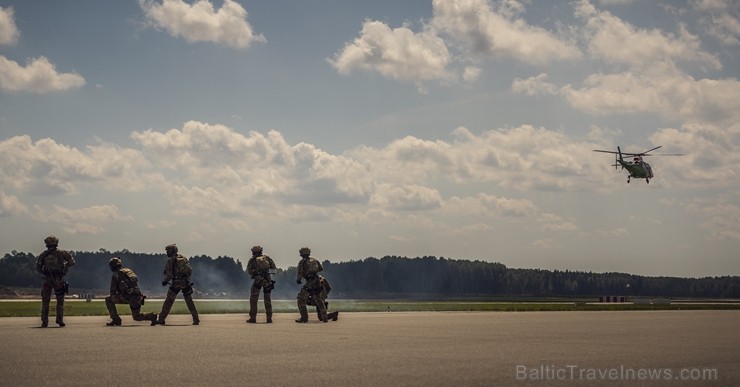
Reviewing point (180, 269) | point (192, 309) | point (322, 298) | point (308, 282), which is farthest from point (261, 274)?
point (192, 309)

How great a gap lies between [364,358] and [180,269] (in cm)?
1360

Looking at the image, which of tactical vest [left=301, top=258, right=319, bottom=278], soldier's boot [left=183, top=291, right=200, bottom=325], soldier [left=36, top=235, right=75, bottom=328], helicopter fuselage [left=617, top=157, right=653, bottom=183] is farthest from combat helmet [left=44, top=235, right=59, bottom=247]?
helicopter fuselage [left=617, top=157, right=653, bottom=183]

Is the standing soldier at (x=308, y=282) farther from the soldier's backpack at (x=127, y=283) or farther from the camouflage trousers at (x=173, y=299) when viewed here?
Result: the soldier's backpack at (x=127, y=283)

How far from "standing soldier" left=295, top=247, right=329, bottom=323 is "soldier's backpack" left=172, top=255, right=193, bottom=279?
3.50 meters

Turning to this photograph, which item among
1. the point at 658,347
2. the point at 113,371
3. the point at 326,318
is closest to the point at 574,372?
the point at 658,347

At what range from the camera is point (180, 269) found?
25188 millimetres

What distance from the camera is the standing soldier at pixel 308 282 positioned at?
26391 mm

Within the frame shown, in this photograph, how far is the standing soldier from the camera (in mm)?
26391

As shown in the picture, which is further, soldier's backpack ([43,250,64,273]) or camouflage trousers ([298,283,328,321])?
camouflage trousers ([298,283,328,321])

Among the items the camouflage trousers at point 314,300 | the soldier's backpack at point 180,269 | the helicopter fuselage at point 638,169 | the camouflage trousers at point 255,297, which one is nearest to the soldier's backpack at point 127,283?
the soldier's backpack at point 180,269

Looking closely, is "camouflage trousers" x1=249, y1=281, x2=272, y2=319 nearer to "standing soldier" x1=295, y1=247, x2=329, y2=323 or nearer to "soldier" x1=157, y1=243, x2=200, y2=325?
"standing soldier" x1=295, y1=247, x2=329, y2=323

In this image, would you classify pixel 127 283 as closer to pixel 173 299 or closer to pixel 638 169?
pixel 173 299

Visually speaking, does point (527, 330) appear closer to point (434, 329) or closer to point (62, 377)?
point (434, 329)

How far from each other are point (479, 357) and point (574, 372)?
7.59ft
